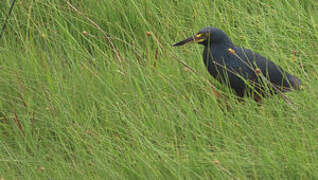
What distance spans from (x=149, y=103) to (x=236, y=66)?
0.58m

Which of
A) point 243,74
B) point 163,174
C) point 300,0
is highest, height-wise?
point 300,0

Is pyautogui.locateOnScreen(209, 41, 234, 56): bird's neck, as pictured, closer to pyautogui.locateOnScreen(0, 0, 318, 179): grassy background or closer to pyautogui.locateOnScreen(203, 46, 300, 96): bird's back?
pyautogui.locateOnScreen(203, 46, 300, 96): bird's back

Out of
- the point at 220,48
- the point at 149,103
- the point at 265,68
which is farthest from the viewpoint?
the point at 220,48

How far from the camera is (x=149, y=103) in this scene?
2828mm

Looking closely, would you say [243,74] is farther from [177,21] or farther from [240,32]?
[177,21]

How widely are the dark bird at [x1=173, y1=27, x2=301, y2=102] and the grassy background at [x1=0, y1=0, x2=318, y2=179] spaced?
98mm

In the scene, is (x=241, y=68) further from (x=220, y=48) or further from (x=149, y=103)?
(x=149, y=103)

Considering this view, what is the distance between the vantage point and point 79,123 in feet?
9.00

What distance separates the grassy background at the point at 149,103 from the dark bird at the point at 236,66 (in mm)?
98

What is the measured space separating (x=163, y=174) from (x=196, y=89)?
766 millimetres

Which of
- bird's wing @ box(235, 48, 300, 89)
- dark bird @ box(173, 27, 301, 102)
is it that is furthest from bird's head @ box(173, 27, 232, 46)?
bird's wing @ box(235, 48, 300, 89)

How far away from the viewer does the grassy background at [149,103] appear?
2.33 meters

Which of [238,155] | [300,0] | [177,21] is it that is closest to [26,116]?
[238,155]

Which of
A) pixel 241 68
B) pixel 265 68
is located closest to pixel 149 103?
pixel 241 68
